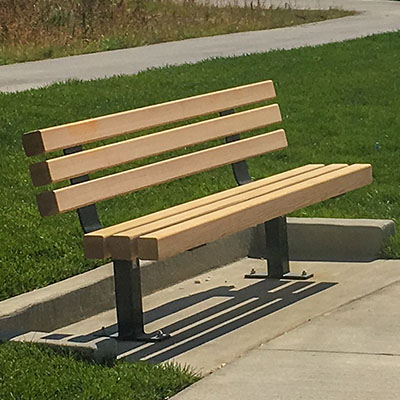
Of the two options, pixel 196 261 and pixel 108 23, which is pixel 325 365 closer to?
pixel 196 261

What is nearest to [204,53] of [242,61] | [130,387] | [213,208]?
[242,61]

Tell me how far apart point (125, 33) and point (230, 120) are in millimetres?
10906

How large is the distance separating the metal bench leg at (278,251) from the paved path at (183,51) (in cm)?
521

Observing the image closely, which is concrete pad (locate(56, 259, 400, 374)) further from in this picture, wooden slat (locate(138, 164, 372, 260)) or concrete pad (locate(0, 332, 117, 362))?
wooden slat (locate(138, 164, 372, 260))

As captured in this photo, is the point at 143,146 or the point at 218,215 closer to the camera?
the point at 218,215

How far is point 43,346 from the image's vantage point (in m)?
5.09

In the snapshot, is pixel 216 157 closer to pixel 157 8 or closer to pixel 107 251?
pixel 107 251

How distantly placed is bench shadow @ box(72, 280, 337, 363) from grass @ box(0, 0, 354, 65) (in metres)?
8.53

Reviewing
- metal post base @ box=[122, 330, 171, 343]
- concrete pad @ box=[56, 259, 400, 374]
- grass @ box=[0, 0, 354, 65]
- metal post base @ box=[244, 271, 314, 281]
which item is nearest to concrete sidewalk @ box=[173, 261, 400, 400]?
concrete pad @ box=[56, 259, 400, 374]

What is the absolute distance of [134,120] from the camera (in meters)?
6.00

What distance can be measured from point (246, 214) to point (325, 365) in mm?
920

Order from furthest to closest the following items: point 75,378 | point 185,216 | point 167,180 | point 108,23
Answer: point 108,23 < point 167,180 < point 185,216 < point 75,378

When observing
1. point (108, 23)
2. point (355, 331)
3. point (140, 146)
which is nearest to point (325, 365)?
point (355, 331)

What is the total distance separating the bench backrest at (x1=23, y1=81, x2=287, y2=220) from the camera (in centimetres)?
540
